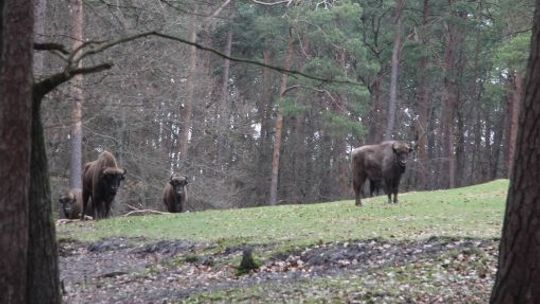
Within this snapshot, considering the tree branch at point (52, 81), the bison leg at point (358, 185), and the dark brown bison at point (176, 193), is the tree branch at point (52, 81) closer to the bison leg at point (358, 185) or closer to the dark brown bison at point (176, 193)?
the bison leg at point (358, 185)

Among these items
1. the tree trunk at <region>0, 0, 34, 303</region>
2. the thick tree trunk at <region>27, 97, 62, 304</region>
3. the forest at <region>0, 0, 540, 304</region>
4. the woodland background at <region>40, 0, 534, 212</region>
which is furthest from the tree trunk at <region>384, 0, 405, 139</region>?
the tree trunk at <region>0, 0, 34, 303</region>

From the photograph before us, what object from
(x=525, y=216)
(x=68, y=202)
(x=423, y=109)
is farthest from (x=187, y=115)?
(x=525, y=216)

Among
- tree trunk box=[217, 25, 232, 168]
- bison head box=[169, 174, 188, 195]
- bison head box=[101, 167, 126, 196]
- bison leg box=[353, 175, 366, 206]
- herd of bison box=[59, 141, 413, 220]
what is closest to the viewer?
herd of bison box=[59, 141, 413, 220]

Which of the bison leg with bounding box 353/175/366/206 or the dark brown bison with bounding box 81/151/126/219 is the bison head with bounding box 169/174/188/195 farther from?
the bison leg with bounding box 353/175/366/206

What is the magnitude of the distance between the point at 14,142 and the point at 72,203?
17470 millimetres

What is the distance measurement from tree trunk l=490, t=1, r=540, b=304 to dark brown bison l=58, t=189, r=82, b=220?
19.3 meters

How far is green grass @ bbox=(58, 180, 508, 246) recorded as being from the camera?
14.4m

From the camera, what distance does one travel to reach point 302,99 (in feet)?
136

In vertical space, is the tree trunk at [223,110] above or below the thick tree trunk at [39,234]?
above

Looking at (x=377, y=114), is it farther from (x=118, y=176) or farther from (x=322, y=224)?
(x=322, y=224)

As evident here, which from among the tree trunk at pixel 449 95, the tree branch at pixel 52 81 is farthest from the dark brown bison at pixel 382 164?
the tree trunk at pixel 449 95

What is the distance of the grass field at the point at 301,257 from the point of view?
995 centimetres

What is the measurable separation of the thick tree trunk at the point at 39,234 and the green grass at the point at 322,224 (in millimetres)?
6438

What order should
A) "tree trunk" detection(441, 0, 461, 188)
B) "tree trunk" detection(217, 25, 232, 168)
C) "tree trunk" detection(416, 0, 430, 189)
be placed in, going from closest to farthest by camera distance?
"tree trunk" detection(217, 25, 232, 168) < "tree trunk" detection(441, 0, 461, 188) < "tree trunk" detection(416, 0, 430, 189)
